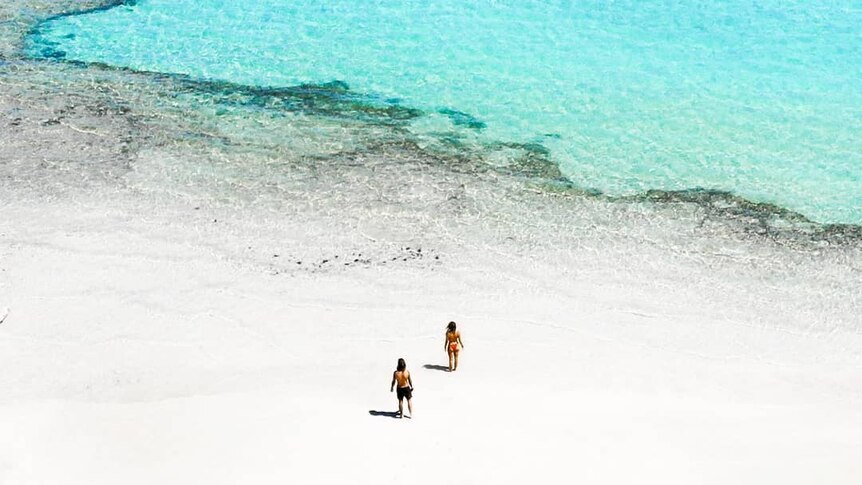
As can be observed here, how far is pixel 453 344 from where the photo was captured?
621 inches

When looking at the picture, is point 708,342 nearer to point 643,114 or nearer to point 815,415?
point 815,415

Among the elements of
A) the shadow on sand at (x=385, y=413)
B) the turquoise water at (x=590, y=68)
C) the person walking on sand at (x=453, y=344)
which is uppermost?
the turquoise water at (x=590, y=68)

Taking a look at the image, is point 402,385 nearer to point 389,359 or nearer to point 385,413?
point 385,413

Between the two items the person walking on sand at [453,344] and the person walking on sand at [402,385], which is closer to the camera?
the person walking on sand at [402,385]

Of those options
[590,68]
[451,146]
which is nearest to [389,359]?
[451,146]

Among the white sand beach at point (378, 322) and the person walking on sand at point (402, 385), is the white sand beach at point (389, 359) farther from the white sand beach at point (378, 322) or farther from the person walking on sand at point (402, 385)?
the person walking on sand at point (402, 385)

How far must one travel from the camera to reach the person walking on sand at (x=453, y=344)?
15.5 m

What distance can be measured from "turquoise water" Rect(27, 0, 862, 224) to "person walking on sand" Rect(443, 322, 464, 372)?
31.7 feet

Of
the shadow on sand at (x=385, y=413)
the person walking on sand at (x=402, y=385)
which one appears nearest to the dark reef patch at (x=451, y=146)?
the shadow on sand at (x=385, y=413)

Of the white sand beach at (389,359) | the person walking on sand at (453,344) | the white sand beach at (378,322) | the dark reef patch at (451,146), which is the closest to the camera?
the white sand beach at (389,359)

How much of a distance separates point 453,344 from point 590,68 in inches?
808

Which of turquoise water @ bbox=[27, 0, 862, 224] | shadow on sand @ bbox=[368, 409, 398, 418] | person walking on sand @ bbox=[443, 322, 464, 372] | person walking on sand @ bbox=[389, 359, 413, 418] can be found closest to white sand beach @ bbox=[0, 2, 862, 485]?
shadow on sand @ bbox=[368, 409, 398, 418]

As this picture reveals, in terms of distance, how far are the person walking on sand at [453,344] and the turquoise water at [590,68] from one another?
9673 mm

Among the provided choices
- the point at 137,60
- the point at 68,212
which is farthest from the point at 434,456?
the point at 137,60
